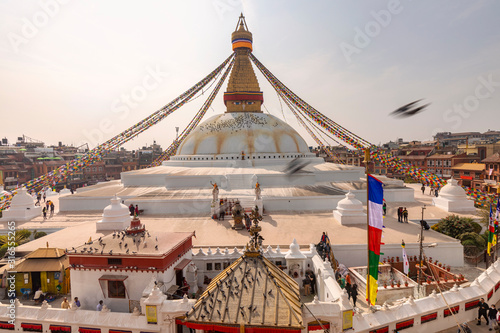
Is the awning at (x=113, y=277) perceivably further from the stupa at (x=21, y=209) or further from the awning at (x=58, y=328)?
the stupa at (x=21, y=209)

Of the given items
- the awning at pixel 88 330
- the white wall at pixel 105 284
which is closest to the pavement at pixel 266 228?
the white wall at pixel 105 284

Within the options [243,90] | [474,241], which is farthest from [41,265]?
[243,90]

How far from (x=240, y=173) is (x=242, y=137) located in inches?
212

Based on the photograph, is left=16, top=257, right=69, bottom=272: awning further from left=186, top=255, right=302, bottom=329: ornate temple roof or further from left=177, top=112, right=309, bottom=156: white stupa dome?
left=177, top=112, right=309, bottom=156: white stupa dome

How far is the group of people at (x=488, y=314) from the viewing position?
20.4 ft

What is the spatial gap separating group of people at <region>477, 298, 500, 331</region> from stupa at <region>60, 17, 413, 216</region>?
876cm

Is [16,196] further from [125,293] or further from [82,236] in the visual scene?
[125,293]

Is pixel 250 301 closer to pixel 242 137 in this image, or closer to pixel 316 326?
pixel 316 326

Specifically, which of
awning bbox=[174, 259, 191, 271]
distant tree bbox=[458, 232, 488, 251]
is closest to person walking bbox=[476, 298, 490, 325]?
distant tree bbox=[458, 232, 488, 251]

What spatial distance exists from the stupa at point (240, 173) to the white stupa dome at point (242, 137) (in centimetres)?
8

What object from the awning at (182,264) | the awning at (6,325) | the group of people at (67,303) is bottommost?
the awning at (6,325)

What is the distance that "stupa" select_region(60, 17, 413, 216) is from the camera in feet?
50.3

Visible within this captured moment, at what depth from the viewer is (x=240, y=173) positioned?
18328 mm

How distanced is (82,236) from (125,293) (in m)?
6.29
